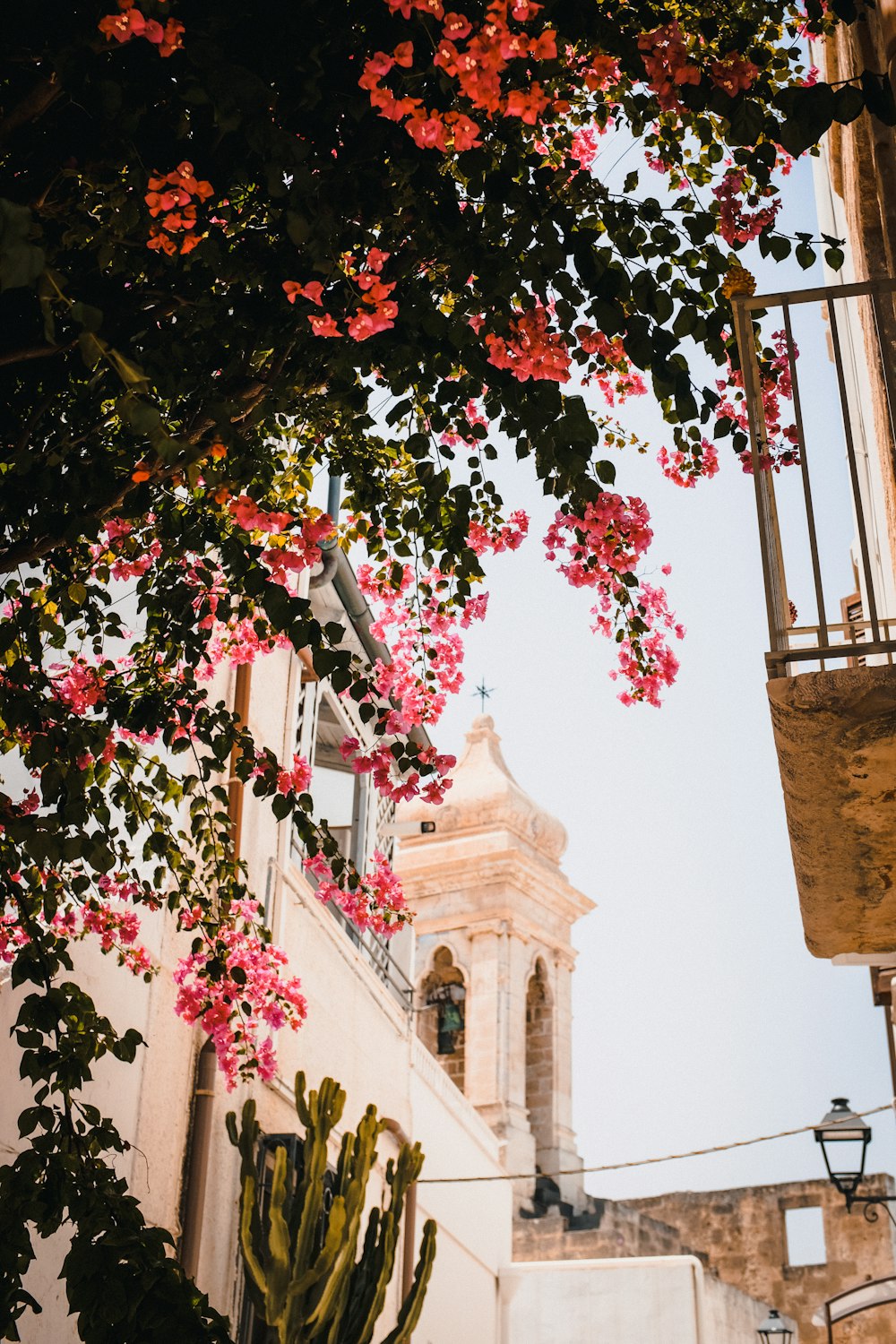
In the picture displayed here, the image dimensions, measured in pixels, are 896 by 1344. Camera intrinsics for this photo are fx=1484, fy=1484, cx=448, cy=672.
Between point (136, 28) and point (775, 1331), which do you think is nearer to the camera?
point (136, 28)

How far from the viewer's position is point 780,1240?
24938 millimetres

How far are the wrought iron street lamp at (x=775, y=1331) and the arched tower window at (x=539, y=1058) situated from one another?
30.0ft

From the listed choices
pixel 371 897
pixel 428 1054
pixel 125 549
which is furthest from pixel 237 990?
pixel 428 1054

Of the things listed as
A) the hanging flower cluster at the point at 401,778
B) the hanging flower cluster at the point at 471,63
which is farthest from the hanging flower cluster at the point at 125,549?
the hanging flower cluster at the point at 471,63

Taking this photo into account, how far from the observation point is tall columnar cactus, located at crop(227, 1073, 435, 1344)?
8.05 meters

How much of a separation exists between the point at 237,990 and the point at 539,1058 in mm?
19863

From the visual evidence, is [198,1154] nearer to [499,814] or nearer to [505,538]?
[505,538]

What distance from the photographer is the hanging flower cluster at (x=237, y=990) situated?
510cm

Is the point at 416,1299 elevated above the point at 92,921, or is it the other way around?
the point at 92,921

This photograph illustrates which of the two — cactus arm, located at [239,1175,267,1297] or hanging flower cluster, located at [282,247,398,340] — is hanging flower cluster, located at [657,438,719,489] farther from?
cactus arm, located at [239,1175,267,1297]

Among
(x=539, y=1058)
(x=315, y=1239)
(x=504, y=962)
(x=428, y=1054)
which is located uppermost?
(x=504, y=962)

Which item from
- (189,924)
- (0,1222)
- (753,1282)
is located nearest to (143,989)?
(189,924)

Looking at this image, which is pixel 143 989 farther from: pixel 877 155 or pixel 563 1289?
pixel 563 1289

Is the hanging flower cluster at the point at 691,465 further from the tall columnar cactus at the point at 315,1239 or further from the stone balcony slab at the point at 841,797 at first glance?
the tall columnar cactus at the point at 315,1239
